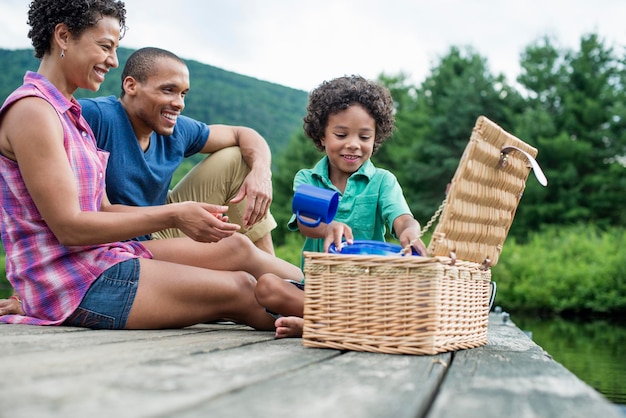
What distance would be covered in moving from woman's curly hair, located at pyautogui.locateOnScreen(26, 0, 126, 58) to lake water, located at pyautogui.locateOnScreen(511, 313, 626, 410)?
3.09 metres

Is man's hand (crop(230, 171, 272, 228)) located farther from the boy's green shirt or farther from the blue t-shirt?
the blue t-shirt

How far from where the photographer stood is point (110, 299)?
2.53m

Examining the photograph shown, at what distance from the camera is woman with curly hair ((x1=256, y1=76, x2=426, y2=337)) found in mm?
2721

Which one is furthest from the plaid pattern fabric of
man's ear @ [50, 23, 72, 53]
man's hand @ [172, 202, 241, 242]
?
man's hand @ [172, 202, 241, 242]

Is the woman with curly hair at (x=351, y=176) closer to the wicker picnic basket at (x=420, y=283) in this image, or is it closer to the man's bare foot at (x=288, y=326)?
the man's bare foot at (x=288, y=326)

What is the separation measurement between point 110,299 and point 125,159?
84cm

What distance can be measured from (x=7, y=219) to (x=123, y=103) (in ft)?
3.18

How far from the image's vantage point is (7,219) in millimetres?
2539

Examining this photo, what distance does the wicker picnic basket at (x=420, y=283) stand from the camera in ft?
6.74

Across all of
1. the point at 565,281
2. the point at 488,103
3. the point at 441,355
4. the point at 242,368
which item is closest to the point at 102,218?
the point at 242,368

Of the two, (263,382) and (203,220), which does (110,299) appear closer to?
(203,220)

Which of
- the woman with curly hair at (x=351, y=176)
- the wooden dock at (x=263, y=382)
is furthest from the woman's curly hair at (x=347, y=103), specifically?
the wooden dock at (x=263, y=382)

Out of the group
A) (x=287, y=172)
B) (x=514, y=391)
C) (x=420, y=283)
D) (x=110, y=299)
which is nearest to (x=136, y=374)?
(x=514, y=391)

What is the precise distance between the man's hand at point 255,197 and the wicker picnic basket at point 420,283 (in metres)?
0.90
